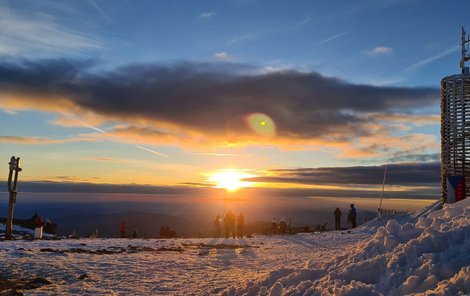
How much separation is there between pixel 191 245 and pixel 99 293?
41.2 ft

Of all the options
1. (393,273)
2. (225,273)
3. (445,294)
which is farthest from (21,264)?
(445,294)

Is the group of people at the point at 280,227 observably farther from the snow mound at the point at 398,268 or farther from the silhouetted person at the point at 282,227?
the snow mound at the point at 398,268

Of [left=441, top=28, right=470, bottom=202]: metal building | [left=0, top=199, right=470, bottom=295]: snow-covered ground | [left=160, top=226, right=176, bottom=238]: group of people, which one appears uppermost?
[left=441, top=28, right=470, bottom=202]: metal building

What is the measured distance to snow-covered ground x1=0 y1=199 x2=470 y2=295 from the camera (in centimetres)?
827

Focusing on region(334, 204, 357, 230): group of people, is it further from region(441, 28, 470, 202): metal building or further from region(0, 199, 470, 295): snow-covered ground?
region(0, 199, 470, 295): snow-covered ground

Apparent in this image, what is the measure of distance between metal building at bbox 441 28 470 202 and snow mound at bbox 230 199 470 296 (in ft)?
56.8

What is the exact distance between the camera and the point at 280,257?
19172mm

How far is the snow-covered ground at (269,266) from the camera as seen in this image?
27.1ft

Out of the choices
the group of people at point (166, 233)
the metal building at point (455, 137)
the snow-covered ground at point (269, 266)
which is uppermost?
the metal building at point (455, 137)

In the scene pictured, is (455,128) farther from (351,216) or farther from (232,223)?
(232,223)

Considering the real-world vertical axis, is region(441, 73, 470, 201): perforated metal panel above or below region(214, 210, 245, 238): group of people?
above

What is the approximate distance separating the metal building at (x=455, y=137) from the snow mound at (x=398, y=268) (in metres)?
17.3

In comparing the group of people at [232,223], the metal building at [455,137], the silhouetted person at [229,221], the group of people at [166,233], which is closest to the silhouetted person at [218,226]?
the group of people at [232,223]

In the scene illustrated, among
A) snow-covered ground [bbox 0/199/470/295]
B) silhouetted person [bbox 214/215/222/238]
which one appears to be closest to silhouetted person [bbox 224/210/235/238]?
silhouetted person [bbox 214/215/222/238]
